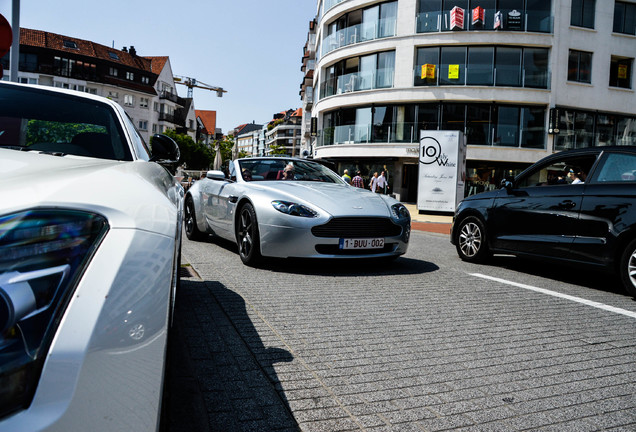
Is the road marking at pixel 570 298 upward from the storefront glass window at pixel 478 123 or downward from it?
downward

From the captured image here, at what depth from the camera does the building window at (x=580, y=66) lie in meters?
30.0

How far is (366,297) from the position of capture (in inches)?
191

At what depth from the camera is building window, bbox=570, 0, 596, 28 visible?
98.2 ft

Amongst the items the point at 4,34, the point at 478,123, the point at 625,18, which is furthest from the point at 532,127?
the point at 4,34

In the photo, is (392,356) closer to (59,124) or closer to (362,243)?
(59,124)

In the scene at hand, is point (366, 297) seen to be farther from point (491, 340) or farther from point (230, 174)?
point (230, 174)

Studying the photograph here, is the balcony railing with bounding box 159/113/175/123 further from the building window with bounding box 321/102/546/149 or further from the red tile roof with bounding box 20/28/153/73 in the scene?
the building window with bounding box 321/102/546/149

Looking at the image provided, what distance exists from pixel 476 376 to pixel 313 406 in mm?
1030

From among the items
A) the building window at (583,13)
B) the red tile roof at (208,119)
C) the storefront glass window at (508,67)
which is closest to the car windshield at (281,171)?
Answer: the storefront glass window at (508,67)

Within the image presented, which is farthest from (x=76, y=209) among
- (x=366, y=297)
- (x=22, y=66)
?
(x=22, y=66)

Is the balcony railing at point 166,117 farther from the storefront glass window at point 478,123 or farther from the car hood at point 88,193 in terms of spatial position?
the car hood at point 88,193

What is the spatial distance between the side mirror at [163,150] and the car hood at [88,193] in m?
1.60

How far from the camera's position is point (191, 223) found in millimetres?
8812

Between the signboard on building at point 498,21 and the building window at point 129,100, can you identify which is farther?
the building window at point 129,100
